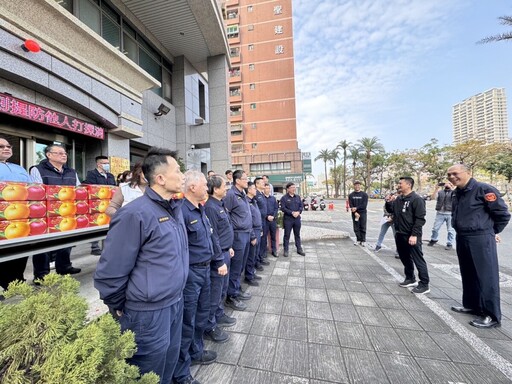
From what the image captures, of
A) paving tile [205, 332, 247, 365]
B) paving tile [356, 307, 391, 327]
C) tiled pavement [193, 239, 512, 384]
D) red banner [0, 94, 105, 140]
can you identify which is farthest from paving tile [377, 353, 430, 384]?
red banner [0, 94, 105, 140]

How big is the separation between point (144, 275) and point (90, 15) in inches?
365

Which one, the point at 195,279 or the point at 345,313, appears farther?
the point at 345,313

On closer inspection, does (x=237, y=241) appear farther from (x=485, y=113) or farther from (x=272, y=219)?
(x=485, y=113)

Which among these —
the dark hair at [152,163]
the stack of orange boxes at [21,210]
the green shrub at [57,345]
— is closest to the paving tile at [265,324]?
the green shrub at [57,345]

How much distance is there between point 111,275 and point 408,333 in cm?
315

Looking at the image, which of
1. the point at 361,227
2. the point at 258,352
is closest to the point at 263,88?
the point at 361,227

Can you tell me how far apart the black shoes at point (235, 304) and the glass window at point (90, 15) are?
28.4 ft

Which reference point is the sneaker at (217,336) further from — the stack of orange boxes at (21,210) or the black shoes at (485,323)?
the black shoes at (485,323)

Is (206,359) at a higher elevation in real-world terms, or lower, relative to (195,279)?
lower

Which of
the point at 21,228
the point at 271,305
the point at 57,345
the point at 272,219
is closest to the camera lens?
the point at 57,345

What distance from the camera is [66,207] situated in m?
2.84

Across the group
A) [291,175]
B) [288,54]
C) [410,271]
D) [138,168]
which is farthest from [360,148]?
[138,168]

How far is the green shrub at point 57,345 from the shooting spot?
819 millimetres

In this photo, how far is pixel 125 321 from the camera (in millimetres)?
1438
